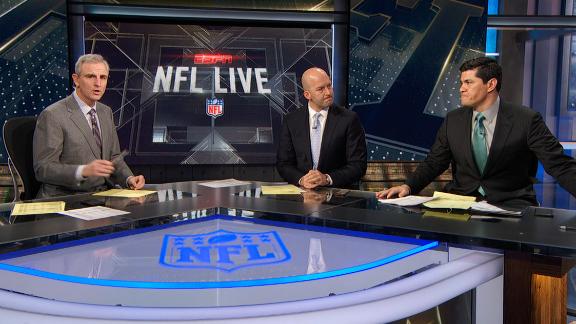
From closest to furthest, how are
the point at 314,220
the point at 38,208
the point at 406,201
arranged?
the point at 314,220 → the point at 38,208 → the point at 406,201

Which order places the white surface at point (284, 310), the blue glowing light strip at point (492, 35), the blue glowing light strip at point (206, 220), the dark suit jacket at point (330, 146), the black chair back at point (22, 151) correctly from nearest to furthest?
the white surface at point (284, 310) < the blue glowing light strip at point (206, 220) < the black chair back at point (22, 151) < the dark suit jacket at point (330, 146) < the blue glowing light strip at point (492, 35)

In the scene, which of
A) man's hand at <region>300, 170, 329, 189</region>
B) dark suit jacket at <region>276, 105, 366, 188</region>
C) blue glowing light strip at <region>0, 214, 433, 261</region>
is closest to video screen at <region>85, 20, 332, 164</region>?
dark suit jacket at <region>276, 105, 366, 188</region>

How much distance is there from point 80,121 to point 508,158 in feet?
7.06

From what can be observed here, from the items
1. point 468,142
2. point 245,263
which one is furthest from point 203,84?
point 245,263

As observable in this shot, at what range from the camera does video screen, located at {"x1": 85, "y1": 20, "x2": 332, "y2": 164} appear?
418 centimetres

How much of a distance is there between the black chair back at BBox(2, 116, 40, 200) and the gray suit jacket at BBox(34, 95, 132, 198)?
2.9 inches

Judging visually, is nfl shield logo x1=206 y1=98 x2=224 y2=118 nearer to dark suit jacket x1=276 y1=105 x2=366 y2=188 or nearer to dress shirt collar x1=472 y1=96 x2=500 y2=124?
dark suit jacket x1=276 y1=105 x2=366 y2=188

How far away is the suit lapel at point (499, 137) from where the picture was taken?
7.82ft

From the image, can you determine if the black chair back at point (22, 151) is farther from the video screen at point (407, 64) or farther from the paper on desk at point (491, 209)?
the video screen at point (407, 64)

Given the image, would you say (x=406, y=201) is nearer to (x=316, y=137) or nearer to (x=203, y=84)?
(x=316, y=137)

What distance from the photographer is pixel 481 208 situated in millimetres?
1757

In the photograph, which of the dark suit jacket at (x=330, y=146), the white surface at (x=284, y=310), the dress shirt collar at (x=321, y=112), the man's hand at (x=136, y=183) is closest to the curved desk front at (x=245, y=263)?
the white surface at (x=284, y=310)

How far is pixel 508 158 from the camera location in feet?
7.86

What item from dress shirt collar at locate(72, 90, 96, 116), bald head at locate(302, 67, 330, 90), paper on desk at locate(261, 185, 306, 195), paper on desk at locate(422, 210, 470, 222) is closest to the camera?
paper on desk at locate(422, 210, 470, 222)
